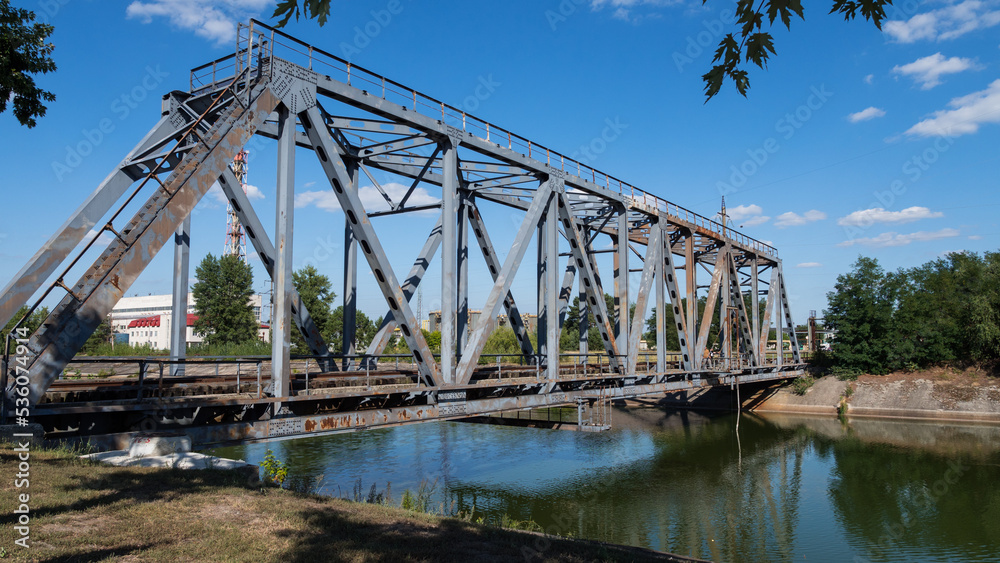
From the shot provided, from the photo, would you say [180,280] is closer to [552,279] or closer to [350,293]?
[350,293]

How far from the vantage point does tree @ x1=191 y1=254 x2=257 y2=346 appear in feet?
217

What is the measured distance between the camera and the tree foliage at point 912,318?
46312mm

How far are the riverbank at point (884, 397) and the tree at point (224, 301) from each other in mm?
44743

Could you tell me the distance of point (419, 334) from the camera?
46.2 ft

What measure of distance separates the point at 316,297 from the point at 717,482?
43590mm

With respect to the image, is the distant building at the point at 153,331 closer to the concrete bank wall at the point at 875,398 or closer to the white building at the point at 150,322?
the white building at the point at 150,322

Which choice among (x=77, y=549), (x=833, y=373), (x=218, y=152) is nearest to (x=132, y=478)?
(x=77, y=549)

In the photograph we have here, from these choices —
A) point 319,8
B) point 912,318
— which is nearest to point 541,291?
point 319,8

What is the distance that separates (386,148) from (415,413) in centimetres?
803

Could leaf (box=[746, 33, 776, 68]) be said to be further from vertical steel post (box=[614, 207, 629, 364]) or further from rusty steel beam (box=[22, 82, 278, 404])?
vertical steel post (box=[614, 207, 629, 364])

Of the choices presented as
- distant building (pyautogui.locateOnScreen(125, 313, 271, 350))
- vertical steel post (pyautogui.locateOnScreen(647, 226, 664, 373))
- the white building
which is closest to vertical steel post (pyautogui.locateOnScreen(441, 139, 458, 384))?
vertical steel post (pyautogui.locateOnScreen(647, 226, 664, 373))

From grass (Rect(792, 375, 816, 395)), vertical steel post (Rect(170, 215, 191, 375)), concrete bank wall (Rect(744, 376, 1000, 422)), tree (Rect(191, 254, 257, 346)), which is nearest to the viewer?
vertical steel post (Rect(170, 215, 191, 375))

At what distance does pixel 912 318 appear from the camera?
49.8 metres

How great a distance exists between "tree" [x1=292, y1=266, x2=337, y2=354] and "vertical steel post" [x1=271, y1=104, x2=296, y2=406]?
4837 cm
